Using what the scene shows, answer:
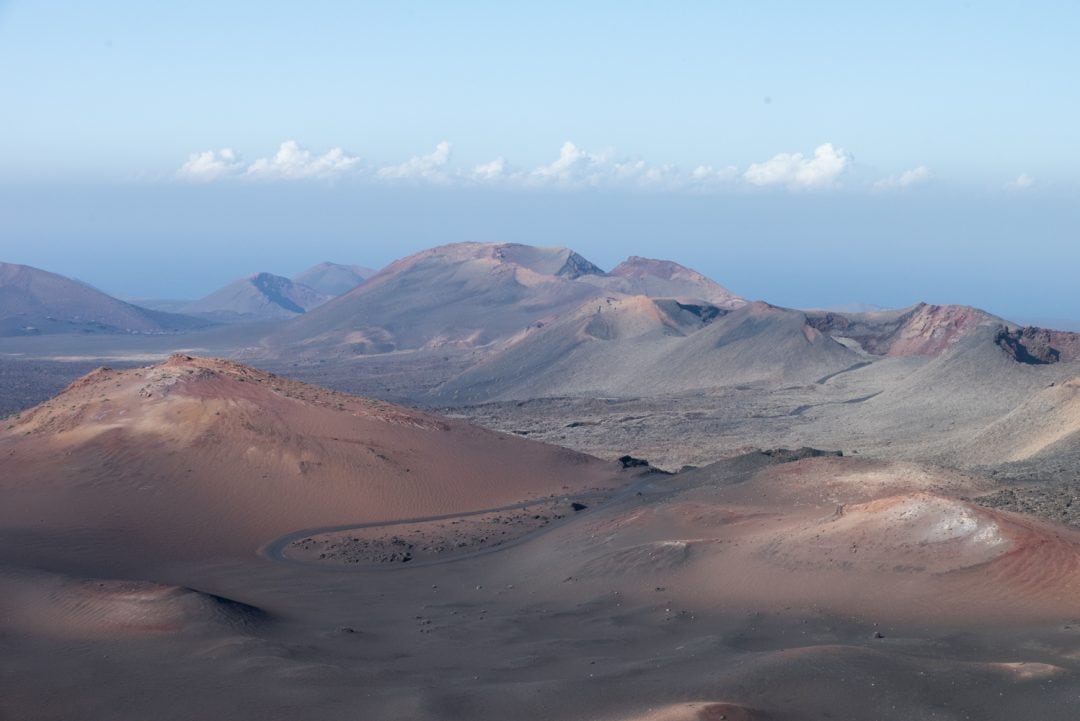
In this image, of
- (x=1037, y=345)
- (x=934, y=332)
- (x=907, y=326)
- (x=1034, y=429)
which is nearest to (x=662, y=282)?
(x=907, y=326)

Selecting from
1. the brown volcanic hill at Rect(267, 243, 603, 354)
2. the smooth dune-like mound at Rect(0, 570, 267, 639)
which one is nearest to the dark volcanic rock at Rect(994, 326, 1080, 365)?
the brown volcanic hill at Rect(267, 243, 603, 354)

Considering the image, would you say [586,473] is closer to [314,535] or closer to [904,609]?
[314,535]

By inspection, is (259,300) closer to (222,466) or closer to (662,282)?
(662,282)

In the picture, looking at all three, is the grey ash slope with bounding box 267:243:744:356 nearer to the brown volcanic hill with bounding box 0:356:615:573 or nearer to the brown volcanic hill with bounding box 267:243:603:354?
the brown volcanic hill with bounding box 267:243:603:354

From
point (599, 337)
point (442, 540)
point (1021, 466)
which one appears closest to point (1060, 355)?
point (599, 337)

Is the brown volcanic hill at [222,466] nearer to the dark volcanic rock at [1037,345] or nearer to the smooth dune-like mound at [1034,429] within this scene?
the smooth dune-like mound at [1034,429]

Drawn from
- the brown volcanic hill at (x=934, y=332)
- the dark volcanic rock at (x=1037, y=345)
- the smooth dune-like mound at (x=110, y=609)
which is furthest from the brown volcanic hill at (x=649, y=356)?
the smooth dune-like mound at (x=110, y=609)
